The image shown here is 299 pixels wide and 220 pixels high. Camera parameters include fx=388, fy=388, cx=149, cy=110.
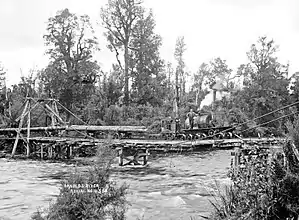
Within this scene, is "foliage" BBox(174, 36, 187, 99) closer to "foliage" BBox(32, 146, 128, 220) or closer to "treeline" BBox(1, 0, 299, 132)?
"treeline" BBox(1, 0, 299, 132)

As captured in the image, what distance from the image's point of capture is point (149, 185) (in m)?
16.5

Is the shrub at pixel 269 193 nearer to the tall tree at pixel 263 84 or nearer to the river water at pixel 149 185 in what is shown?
the river water at pixel 149 185

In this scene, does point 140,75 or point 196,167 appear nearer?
point 196,167

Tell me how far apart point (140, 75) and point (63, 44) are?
8.51 m

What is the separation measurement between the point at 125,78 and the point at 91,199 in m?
35.4

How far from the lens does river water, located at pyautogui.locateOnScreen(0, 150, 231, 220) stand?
12047 millimetres

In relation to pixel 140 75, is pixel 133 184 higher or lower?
lower

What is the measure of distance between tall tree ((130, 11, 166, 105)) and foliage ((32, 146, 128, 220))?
3333 cm

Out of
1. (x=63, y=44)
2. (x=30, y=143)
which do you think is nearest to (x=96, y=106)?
(x=63, y=44)

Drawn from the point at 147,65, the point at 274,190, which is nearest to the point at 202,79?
the point at 147,65

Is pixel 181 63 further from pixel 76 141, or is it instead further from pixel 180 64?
pixel 76 141

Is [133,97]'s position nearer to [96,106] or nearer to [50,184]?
[96,106]

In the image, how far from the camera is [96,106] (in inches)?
1510

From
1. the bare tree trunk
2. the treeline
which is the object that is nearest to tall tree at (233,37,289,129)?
the treeline
